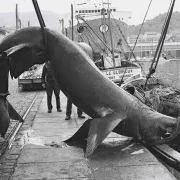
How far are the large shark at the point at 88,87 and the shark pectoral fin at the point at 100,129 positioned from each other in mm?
18

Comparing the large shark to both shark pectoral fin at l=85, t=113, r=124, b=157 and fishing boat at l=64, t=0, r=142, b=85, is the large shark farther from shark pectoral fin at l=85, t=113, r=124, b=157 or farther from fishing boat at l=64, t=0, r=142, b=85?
fishing boat at l=64, t=0, r=142, b=85

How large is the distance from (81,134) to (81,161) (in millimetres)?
1222

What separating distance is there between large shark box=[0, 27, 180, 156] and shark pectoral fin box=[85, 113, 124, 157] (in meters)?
0.02

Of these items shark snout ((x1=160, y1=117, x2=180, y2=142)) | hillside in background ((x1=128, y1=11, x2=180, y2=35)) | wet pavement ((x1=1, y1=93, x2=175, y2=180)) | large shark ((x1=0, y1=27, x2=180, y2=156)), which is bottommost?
wet pavement ((x1=1, y1=93, x2=175, y2=180))

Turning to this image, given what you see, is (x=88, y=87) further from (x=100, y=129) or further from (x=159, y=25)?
(x=159, y=25)

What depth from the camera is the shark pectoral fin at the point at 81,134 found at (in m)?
7.02

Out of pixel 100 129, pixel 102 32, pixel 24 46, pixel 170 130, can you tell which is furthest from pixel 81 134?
pixel 102 32

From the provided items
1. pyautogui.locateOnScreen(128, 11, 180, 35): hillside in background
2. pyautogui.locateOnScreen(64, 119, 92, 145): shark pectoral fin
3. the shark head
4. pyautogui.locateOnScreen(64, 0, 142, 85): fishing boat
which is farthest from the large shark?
pyautogui.locateOnScreen(128, 11, 180, 35): hillside in background

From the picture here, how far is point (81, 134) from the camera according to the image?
7.09 m

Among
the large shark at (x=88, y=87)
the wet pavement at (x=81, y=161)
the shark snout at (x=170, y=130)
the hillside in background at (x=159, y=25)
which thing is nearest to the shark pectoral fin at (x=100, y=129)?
the large shark at (x=88, y=87)

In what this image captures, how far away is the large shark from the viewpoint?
649cm

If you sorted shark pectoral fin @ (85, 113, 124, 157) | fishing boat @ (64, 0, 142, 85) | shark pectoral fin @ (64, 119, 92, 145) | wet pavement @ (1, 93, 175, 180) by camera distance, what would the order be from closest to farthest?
1. wet pavement @ (1, 93, 175, 180)
2. shark pectoral fin @ (85, 113, 124, 157)
3. shark pectoral fin @ (64, 119, 92, 145)
4. fishing boat @ (64, 0, 142, 85)

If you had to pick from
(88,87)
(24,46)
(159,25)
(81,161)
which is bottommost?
(81,161)

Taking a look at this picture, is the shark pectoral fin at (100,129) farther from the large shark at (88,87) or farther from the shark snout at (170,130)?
the shark snout at (170,130)
